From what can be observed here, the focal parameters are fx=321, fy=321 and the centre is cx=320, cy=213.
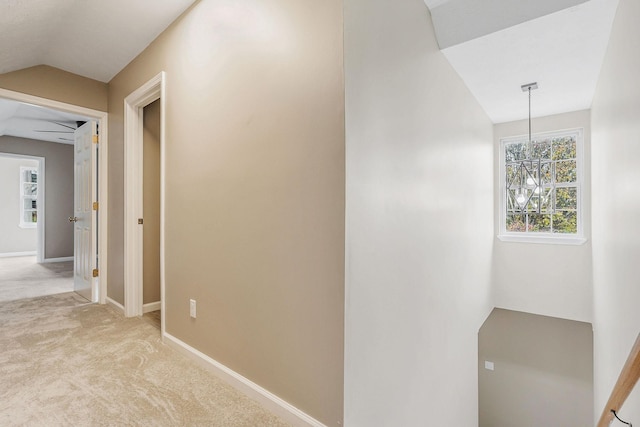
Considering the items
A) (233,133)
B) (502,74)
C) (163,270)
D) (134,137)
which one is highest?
(502,74)

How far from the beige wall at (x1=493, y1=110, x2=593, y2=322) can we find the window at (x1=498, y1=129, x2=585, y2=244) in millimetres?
84

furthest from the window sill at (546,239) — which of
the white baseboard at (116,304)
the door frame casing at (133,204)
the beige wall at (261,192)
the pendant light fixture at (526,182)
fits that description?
the white baseboard at (116,304)

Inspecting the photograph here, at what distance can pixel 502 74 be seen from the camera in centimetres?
299

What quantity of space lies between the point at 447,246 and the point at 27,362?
10.6ft

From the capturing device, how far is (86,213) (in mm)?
3805

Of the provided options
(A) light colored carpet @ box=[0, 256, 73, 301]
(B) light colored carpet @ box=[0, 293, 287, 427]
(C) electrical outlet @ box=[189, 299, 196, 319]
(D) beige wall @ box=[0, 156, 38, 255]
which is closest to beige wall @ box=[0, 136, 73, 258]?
(A) light colored carpet @ box=[0, 256, 73, 301]

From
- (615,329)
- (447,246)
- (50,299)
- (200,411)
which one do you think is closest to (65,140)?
(50,299)

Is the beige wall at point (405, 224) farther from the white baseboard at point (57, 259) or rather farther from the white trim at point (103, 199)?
the white baseboard at point (57, 259)

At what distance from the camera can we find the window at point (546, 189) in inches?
159

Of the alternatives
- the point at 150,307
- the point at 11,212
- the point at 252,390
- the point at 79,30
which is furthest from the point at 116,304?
the point at 11,212

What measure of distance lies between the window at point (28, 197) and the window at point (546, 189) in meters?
9.64

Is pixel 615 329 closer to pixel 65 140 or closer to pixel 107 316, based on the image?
pixel 107 316

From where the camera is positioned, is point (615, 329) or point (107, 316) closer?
point (615, 329)

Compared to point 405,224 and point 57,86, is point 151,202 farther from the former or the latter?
point 405,224
